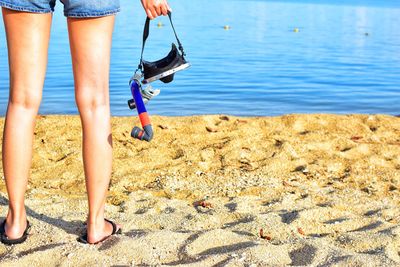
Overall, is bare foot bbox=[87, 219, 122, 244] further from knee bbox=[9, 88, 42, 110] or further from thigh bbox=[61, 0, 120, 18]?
thigh bbox=[61, 0, 120, 18]

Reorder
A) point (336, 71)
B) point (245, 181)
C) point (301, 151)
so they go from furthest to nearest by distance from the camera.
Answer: point (336, 71), point (301, 151), point (245, 181)

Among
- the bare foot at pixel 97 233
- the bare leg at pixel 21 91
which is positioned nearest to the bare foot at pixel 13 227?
the bare leg at pixel 21 91

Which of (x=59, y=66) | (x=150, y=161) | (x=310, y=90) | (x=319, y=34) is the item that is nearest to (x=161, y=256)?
(x=150, y=161)

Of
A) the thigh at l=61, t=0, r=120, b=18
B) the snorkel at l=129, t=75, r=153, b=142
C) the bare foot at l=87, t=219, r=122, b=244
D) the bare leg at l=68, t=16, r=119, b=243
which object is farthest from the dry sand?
the thigh at l=61, t=0, r=120, b=18

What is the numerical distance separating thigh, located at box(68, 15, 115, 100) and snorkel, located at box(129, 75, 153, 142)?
7.1 inches

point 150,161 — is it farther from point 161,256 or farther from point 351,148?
point 161,256

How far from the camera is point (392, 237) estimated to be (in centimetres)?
401

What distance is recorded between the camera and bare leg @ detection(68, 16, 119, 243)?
3393 mm

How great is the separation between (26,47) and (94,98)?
0.41 metres

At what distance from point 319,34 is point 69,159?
62.1 ft

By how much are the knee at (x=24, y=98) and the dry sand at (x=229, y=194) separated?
2.41 ft

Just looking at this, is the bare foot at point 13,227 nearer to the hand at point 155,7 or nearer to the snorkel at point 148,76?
the snorkel at point 148,76

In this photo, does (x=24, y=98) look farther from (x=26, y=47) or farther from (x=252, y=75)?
(x=252, y=75)

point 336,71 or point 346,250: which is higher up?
point 346,250
